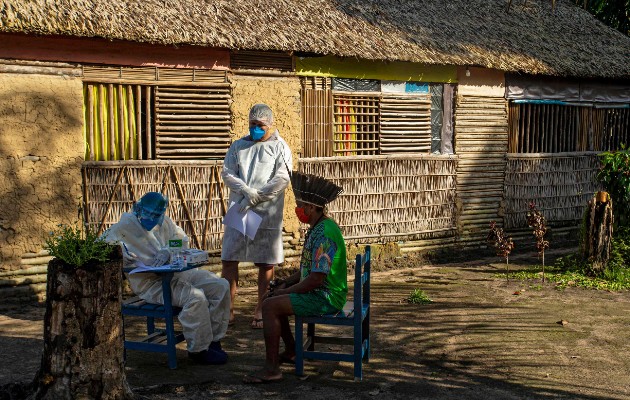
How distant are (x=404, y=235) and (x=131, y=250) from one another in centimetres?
604

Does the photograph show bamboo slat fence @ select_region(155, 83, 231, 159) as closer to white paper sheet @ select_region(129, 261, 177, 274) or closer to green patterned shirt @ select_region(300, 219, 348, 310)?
white paper sheet @ select_region(129, 261, 177, 274)

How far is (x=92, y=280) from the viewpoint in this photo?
495 centimetres

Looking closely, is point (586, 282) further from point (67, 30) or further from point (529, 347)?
point (67, 30)

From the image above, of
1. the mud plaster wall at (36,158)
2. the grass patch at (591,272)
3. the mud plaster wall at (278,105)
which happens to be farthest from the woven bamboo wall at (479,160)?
the mud plaster wall at (36,158)

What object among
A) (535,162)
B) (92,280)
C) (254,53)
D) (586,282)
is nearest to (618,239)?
(586,282)

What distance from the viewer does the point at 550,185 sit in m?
13.5

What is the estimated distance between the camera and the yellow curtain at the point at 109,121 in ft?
29.7

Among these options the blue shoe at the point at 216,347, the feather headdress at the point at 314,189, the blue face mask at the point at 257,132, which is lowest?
the blue shoe at the point at 216,347

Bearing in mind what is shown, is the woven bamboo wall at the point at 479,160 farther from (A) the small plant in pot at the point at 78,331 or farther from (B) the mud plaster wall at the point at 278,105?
(A) the small plant in pot at the point at 78,331

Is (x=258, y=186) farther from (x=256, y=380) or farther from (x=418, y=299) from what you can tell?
(x=418, y=299)

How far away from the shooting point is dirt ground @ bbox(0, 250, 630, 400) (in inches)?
223

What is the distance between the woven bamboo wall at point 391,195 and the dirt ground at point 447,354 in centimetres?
176

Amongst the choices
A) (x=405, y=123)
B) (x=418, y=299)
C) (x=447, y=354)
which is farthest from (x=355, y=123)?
(x=447, y=354)

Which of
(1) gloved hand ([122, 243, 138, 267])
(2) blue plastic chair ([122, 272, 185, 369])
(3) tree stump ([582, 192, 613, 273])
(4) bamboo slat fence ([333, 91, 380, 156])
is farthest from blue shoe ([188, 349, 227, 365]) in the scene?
(3) tree stump ([582, 192, 613, 273])
